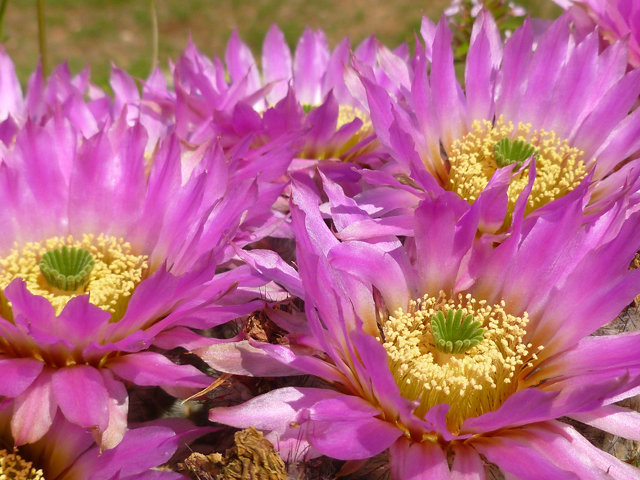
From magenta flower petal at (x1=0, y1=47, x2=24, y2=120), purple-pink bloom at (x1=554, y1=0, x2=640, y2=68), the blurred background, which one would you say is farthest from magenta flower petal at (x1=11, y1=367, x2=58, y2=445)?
the blurred background

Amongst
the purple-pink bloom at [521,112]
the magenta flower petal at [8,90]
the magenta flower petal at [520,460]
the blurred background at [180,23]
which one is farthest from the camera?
the blurred background at [180,23]

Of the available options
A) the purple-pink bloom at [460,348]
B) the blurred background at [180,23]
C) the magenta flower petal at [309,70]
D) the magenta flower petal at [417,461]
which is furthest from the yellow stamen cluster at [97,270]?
the blurred background at [180,23]

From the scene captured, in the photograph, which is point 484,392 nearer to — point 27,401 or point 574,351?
point 574,351

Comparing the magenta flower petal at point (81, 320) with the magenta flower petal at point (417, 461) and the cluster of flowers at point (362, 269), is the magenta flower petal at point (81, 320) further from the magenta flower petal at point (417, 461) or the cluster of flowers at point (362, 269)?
the magenta flower petal at point (417, 461)

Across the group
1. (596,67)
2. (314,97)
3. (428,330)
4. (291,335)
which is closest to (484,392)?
(428,330)

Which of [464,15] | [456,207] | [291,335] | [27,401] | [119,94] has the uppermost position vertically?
[464,15]

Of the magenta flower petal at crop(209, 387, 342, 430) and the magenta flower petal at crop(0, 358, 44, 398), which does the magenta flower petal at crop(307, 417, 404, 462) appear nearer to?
the magenta flower petal at crop(209, 387, 342, 430)
